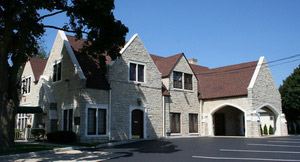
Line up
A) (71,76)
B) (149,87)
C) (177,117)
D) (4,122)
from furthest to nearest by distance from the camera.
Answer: (177,117) → (149,87) → (71,76) → (4,122)

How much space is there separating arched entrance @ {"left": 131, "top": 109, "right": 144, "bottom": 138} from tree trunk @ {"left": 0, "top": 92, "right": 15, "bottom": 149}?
9.88 meters

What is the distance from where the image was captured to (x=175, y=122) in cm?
2820

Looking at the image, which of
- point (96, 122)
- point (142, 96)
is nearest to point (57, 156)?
point (96, 122)

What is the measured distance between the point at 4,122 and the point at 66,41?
9465mm

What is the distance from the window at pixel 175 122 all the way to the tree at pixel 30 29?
34.5 ft

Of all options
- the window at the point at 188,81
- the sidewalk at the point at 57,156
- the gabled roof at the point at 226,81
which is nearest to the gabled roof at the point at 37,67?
the window at the point at 188,81

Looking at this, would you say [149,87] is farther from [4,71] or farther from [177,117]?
Result: [4,71]

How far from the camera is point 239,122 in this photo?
31625 millimetres

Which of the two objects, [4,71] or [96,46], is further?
[96,46]

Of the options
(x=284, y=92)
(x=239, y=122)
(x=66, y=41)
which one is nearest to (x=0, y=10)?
(x=66, y=41)

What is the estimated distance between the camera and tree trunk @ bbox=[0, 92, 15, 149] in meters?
17.0

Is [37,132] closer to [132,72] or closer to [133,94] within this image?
[133,94]

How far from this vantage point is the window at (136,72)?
25.5 m

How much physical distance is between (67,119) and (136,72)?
664 cm
